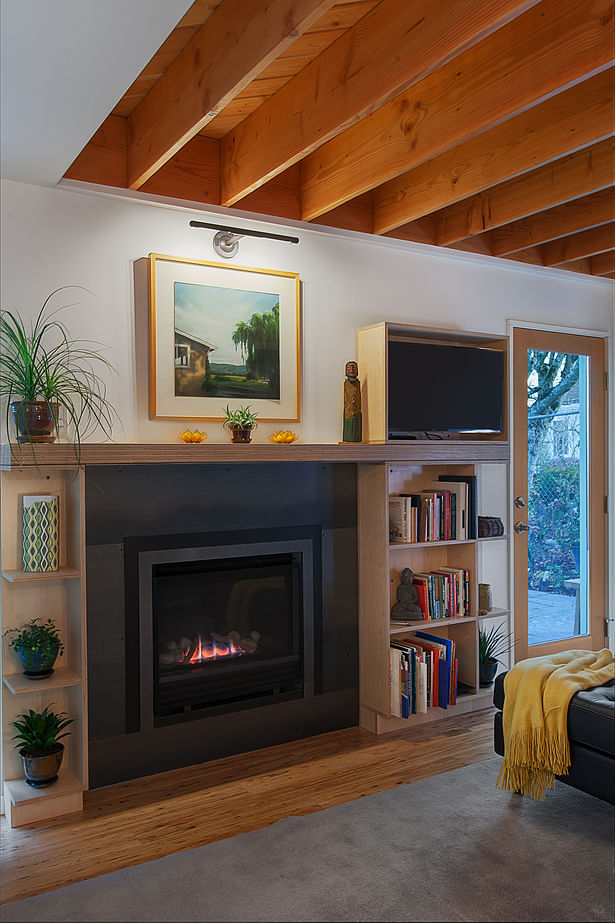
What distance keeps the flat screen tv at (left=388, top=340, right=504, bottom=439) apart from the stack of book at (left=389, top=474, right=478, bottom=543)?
12.4 inches

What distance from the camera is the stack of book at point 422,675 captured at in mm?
3613

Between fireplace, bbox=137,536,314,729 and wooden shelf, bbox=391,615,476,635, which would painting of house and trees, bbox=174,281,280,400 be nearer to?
fireplace, bbox=137,536,314,729

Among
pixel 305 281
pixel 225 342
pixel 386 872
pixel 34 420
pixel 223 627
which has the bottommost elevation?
pixel 386 872

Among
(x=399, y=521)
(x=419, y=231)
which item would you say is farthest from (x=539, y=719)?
(x=419, y=231)

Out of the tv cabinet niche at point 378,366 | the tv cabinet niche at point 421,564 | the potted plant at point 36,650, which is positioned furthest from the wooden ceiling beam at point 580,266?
the potted plant at point 36,650

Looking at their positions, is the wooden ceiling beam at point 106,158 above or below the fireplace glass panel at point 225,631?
above

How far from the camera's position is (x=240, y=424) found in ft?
10.6

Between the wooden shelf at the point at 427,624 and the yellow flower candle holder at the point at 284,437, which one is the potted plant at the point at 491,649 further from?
the yellow flower candle holder at the point at 284,437

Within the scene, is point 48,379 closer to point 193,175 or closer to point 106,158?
point 106,158

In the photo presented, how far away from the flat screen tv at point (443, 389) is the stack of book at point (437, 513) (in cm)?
32

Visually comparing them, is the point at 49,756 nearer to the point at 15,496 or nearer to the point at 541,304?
the point at 15,496

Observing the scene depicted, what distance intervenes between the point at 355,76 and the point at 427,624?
8.32 ft

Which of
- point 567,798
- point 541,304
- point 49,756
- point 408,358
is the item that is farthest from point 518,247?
point 49,756

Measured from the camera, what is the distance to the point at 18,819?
9.03ft
